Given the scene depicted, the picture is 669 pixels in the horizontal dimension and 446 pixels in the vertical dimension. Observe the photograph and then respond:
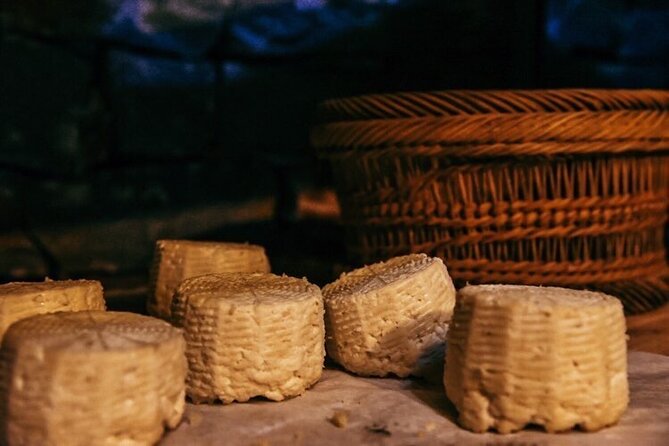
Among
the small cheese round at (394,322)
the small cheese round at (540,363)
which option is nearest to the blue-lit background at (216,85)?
the small cheese round at (394,322)

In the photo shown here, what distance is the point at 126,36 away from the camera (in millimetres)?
2203

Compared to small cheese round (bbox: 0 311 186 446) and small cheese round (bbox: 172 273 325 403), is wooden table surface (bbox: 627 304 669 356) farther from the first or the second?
small cheese round (bbox: 0 311 186 446)

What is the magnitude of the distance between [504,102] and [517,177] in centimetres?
14

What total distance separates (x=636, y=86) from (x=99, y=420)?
1.98m

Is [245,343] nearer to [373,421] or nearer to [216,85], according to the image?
[373,421]

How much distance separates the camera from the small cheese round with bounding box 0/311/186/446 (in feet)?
2.91

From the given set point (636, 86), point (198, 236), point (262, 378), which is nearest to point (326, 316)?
point (262, 378)

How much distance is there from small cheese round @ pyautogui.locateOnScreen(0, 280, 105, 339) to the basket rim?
2.10ft

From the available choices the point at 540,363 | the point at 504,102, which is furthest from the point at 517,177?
the point at 540,363

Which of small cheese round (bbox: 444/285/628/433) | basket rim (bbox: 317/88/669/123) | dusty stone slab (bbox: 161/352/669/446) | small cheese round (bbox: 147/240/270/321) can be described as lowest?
dusty stone slab (bbox: 161/352/669/446)

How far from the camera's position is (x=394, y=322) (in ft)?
4.02

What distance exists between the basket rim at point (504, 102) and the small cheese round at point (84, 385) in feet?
2.42

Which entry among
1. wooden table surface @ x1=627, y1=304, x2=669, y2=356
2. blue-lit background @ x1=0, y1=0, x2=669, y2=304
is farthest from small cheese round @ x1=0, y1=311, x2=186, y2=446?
blue-lit background @ x1=0, y1=0, x2=669, y2=304

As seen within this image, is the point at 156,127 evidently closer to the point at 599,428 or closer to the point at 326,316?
the point at 326,316
